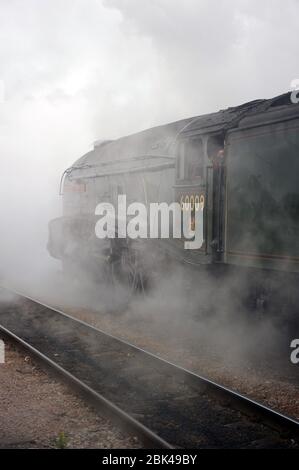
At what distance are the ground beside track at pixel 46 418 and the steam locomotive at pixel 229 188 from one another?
8.28 feet

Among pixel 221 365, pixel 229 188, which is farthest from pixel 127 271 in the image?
pixel 221 365

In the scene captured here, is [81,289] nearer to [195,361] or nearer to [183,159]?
[183,159]

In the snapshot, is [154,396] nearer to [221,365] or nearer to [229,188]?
[221,365]

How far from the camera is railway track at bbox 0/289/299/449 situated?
399 cm

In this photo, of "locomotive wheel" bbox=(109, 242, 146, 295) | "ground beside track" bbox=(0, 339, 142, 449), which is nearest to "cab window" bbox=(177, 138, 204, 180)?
"locomotive wheel" bbox=(109, 242, 146, 295)

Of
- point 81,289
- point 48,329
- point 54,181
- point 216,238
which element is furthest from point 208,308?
point 54,181

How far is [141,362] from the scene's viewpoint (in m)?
5.95

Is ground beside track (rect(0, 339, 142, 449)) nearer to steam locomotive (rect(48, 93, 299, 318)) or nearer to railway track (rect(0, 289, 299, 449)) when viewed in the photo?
railway track (rect(0, 289, 299, 449))

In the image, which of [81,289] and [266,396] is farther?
[81,289]

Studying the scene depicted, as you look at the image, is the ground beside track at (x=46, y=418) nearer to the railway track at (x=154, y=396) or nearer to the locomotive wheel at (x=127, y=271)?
the railway track at (x=154, y=396)

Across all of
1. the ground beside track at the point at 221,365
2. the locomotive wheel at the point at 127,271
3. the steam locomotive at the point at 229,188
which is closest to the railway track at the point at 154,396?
the ground beside track at the point at 221,365

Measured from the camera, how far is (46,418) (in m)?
4.42

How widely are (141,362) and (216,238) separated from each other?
1889 millimetres

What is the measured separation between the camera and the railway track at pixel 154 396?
3.99 meters
